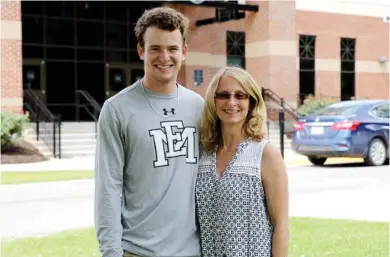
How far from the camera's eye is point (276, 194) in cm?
308

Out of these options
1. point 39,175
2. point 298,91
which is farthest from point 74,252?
point 298,91

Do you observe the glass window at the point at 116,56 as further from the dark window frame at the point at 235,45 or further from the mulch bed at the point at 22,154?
the mulch bed at the point at 22,154

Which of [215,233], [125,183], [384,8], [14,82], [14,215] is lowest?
[14,215]

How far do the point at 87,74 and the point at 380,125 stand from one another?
16312 mm

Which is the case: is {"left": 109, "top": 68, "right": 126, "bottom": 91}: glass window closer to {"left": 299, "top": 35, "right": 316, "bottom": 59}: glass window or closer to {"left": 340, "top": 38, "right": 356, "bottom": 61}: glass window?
{"left": 299, "top": 35, "right": 316, "bottom": 59}: glass window

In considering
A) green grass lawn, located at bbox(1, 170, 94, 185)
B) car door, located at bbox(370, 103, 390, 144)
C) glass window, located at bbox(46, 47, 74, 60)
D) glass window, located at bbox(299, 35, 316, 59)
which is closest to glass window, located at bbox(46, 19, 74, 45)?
glass window, located at bbox(46, 47, 74, 60)

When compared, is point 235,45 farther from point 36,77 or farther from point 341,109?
point 341,109

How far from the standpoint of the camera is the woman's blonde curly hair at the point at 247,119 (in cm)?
317

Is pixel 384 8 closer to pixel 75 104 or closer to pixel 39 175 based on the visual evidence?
pixel 75 104

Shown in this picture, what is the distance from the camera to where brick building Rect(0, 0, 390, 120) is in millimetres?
27844

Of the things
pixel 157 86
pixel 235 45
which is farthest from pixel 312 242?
pixel 235 45

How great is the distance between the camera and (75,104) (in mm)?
28750

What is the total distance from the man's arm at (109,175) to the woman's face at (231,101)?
497 mm

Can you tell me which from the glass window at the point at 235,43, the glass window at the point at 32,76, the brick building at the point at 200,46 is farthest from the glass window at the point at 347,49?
the glass window at the point at 32,76
